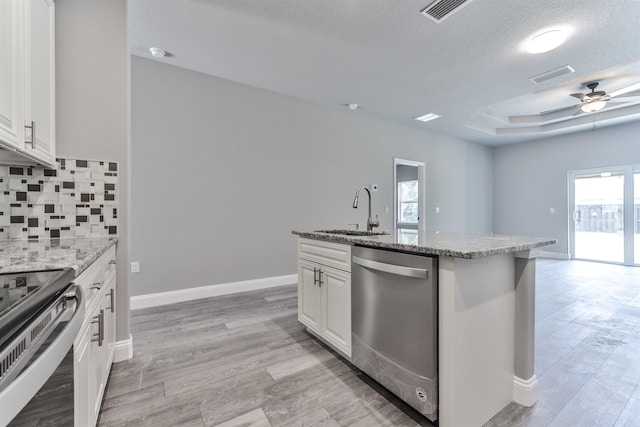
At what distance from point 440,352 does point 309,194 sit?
10.6ft

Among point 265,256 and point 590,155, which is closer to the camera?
point 265,256

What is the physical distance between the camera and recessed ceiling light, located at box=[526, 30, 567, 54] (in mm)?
2610

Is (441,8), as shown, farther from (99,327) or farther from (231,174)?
(99,327)

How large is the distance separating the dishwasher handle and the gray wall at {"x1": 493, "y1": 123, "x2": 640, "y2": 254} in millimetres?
6852

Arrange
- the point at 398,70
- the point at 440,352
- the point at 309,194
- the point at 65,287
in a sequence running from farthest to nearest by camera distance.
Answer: the point at 309,194 → the point at 398,70 → the point at 440,352 → the point at 65,287

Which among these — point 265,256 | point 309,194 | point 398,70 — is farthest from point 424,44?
point 265,256

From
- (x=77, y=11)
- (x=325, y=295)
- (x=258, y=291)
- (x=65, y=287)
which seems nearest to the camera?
(x=65, y=287)

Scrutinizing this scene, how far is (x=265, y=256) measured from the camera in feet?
12.7

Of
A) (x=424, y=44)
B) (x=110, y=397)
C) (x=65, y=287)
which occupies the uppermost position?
(x=424, y=44)

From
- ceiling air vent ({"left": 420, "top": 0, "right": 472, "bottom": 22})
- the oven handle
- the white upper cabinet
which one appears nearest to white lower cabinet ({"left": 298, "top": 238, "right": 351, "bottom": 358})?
the oven handle

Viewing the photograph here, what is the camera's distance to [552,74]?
11.1 feet

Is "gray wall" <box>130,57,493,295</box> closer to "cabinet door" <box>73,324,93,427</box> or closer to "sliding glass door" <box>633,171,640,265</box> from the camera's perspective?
"cabinet door" <box>73,324,93,427</box>

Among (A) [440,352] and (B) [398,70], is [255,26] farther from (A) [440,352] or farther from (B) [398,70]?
(A) [440,352]

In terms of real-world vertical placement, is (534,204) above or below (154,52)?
below
